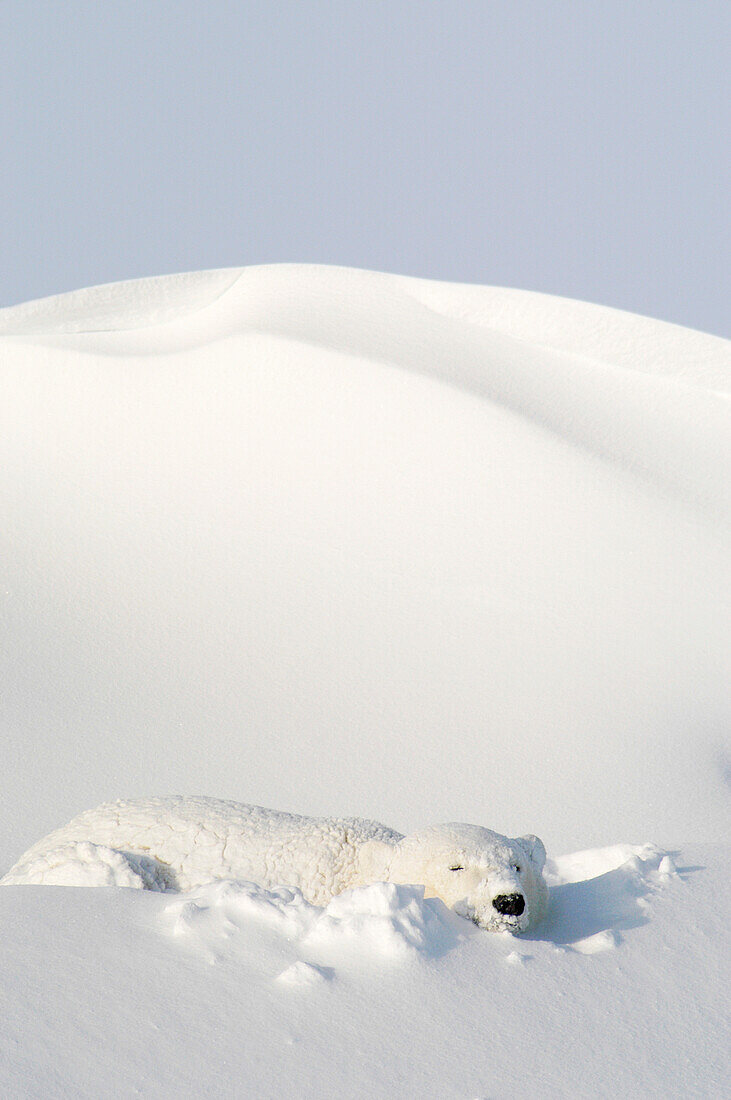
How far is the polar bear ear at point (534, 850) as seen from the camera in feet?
8.82

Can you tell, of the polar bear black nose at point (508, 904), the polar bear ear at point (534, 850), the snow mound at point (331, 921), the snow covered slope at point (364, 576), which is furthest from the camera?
the snow covered slope at point (364, 576)

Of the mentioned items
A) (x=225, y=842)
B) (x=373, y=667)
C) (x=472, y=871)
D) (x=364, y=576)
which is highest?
(x=364, y=576)

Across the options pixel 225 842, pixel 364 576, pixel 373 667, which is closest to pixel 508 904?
pixel 225 842

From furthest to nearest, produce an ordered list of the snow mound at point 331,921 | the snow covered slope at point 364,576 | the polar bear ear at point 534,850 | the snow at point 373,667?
the snow covered slope at point 364,576, the polar bear ear at point 534,850, the snow mound at point 331,921, the snow at point 373,667

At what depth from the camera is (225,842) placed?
2926mm

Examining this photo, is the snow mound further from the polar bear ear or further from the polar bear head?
the polar bear ear

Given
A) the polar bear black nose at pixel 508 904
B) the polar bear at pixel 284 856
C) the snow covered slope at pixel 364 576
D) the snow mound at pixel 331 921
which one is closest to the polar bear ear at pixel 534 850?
the polar bear at pixel 284 856

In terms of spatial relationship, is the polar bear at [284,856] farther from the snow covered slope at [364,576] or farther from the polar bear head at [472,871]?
the snow covered slope at [364,576]

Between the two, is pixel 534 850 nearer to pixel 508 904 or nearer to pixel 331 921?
pixel 508 904

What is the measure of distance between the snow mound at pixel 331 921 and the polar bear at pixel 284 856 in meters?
0.19

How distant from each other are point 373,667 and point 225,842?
2.98 meters

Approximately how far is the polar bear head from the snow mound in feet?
0.39

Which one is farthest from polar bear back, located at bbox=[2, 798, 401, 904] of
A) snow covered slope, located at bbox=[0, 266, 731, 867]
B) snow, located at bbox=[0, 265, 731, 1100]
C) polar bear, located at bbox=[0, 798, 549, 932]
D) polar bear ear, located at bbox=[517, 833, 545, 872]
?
snow covered slope, located at bbox=[0, 266, 731, 867]

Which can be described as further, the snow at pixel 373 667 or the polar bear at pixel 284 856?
the polar bear at pixel 284 856
